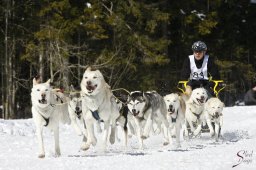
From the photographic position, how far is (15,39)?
2039 centimetres

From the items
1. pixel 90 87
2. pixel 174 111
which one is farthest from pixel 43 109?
pixel 174 111

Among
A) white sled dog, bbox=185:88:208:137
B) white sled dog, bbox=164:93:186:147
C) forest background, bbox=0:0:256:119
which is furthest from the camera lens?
forest background, bbox=0:0:256:119

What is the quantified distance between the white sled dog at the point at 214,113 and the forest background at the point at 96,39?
347 inches

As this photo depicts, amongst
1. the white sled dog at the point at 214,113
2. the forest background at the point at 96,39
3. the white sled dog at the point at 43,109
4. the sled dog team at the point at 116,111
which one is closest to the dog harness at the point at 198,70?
the sled dog team at the point at 116,111

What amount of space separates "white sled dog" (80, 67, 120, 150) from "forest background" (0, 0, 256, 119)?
1074 centimetres

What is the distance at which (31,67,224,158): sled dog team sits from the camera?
712cm

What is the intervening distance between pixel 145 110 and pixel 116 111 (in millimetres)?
770

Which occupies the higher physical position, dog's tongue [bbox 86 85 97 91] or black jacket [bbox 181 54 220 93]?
black jacket [bbox 181 54 220 93]

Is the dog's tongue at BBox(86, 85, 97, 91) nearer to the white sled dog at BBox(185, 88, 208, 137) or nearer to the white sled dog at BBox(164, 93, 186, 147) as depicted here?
the white sled dog at BBox(164, 93, 186, 147)

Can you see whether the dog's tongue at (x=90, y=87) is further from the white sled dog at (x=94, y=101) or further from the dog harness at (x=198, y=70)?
the dog harness at (x=198, y=70)

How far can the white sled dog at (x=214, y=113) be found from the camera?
920cm

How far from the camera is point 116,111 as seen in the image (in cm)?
795

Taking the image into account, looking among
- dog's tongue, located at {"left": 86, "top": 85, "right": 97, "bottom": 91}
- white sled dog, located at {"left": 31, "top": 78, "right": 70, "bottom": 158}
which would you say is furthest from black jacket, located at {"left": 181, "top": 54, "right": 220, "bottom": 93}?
white sled dog, located at {"left": 31, "top": 78, "right": 70, "bottom": 158}

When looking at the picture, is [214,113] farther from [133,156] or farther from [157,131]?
[133,156]
